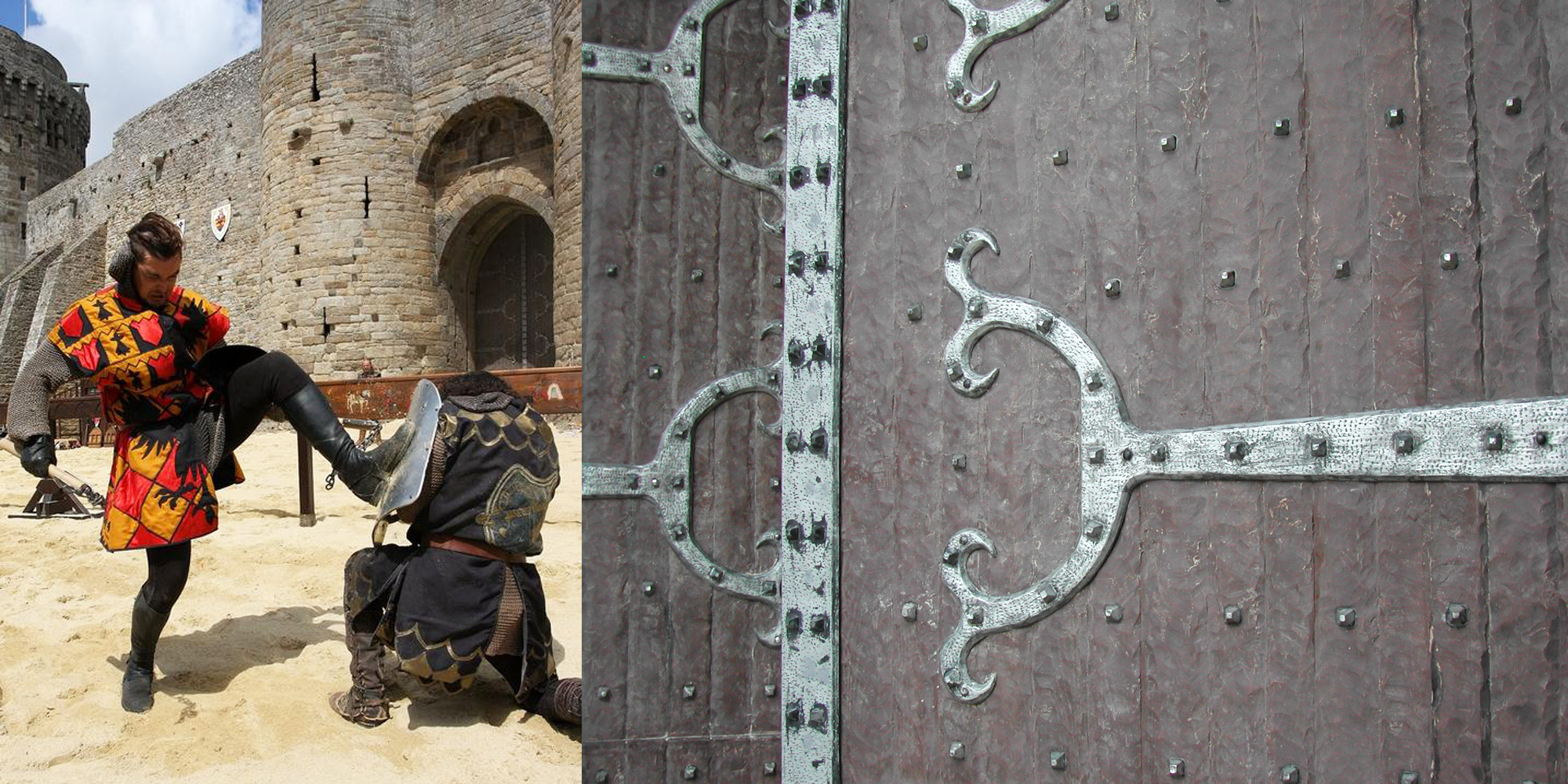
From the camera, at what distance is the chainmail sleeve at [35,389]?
9.80 ft

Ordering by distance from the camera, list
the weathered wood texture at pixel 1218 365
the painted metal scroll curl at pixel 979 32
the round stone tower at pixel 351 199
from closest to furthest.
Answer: the weathered wood texture at pixel 1218 365
the painted metal scroll curl at pixel 979 32
the round stone tower at pixel 351 199

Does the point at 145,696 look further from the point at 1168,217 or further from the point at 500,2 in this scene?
the point at 500,2

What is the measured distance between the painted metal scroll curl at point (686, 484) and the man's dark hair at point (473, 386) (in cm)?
139

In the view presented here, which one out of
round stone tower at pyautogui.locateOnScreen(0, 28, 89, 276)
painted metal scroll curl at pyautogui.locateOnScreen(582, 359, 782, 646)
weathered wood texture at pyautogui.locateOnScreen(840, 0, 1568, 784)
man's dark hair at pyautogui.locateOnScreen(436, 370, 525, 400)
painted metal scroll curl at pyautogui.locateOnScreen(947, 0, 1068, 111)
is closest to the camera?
weathered wood texture at pyautogui.locateOnScreen(840, 0, 1568, 784)

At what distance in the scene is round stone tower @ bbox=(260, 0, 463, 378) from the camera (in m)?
14.6

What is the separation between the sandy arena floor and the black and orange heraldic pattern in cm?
53

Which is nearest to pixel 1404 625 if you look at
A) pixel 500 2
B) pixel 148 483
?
pixel 148 483

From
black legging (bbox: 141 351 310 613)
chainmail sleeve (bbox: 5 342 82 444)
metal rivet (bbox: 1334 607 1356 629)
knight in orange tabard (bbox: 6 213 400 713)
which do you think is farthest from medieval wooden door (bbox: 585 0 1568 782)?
chainmail sleeve (bbox: 5 342 82 444)

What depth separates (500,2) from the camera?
45.7ft

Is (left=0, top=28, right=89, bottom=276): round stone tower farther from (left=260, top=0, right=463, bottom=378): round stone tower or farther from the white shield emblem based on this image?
(left=260, top=0, right=463, bottom=378): round stone tower

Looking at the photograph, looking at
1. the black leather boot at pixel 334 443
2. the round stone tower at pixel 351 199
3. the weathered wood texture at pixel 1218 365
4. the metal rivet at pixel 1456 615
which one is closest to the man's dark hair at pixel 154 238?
the black leather boot at pixel 334 443

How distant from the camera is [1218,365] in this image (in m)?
1.31

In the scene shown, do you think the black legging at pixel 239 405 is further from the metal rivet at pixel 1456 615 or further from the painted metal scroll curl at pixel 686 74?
the metal rivet at pixel 1456 615

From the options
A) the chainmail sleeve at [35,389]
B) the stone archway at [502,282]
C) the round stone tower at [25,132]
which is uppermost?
the round stone tower at [25,132]
